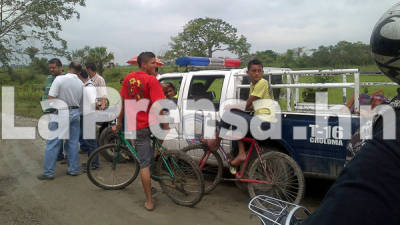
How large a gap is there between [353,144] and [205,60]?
406 cm

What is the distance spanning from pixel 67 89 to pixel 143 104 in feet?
6.48

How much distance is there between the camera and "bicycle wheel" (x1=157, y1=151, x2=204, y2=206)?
164 inches

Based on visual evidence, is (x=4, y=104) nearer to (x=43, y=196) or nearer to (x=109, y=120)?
(x=109, y=120)

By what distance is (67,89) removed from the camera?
5.29 metres

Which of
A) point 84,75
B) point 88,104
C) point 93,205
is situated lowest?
point 93,205

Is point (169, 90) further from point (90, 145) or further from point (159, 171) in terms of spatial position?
point (90, 145)

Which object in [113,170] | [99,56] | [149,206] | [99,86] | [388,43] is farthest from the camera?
[99,56]

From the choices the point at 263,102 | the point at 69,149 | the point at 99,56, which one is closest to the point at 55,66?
the point at 69,149

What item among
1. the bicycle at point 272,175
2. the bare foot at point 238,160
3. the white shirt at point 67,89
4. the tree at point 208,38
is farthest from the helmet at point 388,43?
the tree at point 208,38

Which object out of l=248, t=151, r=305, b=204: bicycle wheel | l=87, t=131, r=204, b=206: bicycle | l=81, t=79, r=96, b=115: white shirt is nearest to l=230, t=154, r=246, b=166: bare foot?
l=248, t=151, r=305, b=204: bicycle wheel

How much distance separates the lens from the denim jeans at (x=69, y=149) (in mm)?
5188

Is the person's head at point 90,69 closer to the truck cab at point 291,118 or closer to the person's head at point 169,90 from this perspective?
the truck cab at point 291,118

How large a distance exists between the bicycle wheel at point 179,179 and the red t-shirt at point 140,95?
0.55 meters

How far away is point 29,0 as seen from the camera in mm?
15320
